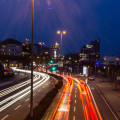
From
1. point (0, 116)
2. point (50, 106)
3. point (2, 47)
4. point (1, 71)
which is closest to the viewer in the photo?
point (0, 116)

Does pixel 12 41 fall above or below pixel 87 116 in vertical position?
above

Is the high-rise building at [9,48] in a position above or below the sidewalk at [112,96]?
above

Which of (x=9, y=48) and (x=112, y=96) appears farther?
(x=9, y=48)

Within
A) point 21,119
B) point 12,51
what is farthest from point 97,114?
point 12,51

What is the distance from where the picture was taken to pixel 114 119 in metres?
16.3

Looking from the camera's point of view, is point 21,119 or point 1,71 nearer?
point 21,119

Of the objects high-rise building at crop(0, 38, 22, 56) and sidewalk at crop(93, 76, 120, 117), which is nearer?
sidewalk at crop(93, 76, 120, 117)

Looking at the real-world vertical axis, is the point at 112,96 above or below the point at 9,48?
below

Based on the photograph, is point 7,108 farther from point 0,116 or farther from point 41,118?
point 41,118

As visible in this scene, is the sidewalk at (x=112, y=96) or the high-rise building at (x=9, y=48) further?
the high-rise building at (x=9, y=48)

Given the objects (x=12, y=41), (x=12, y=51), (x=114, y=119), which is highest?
(x=12, y=41)

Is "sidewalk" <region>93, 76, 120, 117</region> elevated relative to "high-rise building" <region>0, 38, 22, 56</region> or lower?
lower

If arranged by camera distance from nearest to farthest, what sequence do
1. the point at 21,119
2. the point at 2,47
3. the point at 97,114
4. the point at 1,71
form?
the point at 21,119 < the point at 97,114 < the point at 1,71 < the point at 2,47

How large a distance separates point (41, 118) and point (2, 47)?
14000cm
